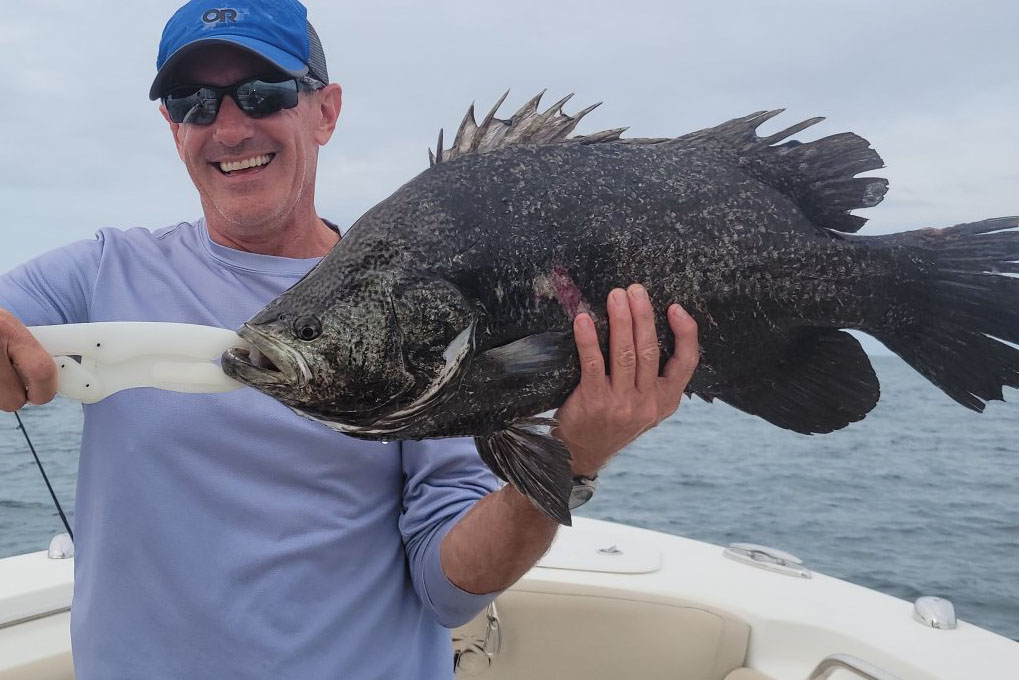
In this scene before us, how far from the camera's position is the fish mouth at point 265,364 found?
1.62m

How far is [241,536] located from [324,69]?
144cm

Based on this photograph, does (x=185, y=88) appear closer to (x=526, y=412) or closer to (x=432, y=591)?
(x=526, y=412)

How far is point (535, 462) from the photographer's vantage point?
1.76 m

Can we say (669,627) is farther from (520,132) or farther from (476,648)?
(520,132)

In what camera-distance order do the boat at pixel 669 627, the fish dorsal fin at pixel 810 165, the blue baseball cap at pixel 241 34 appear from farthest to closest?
the boat at pixel 669 627 → the blue baseball cap at pixel 241 34 → the fish dorsal fin at pixel 810 165

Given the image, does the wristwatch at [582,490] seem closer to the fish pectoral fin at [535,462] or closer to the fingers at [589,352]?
the fish pectoral fin at [535,462]

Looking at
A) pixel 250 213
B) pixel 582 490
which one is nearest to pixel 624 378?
pixel 582 490

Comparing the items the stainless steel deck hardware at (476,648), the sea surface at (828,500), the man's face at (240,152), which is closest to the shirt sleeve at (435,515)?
the man's face at (240,152)

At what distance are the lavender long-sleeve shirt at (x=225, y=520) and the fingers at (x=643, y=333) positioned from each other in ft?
2.62

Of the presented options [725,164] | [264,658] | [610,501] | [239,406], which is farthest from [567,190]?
[610,501]

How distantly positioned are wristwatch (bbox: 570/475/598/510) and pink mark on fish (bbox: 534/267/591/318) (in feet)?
1.66

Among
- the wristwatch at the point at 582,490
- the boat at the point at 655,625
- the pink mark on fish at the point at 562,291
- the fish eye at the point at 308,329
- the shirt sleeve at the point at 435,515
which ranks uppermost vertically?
the pink mark on fish at the point at 562,291

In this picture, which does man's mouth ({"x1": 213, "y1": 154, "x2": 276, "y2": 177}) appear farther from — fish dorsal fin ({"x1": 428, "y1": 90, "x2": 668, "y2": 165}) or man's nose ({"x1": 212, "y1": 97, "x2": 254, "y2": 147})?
fish dorsal fin ({"x1": 428, "y1": 90, "x2": 668, "y2": 165})

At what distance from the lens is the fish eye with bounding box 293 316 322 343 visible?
1.67 metres
